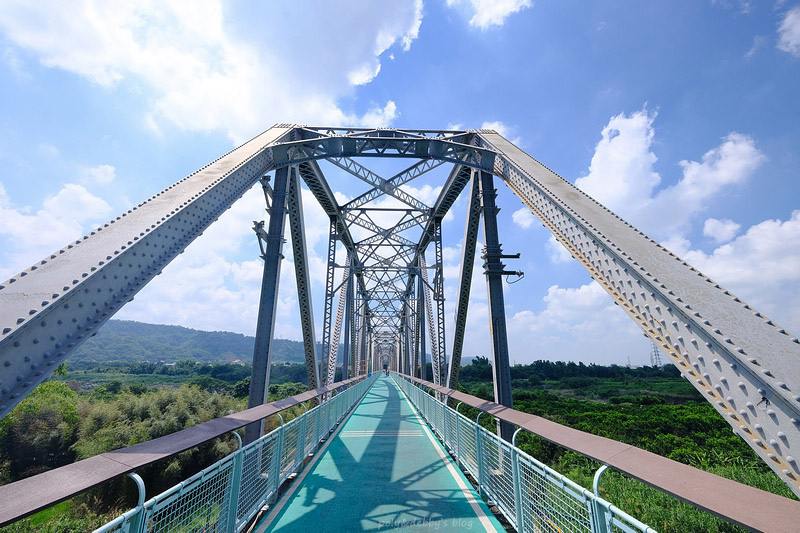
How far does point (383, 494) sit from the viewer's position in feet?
15.4

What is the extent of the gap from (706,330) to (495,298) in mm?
4973

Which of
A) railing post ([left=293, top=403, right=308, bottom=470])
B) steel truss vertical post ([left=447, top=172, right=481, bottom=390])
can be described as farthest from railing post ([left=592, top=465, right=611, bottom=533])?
steel truss vertical post ([left=447, top=172, right=481, bottom=390])

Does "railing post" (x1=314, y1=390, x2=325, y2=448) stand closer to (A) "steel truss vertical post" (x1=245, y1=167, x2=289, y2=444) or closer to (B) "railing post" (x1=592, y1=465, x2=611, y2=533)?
(A) "steel truss vertical post" (x1=245, y1=167, x2=289, y2=444)

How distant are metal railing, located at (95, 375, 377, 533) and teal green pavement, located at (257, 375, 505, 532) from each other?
28 centimetres

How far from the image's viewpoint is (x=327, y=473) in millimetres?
5574

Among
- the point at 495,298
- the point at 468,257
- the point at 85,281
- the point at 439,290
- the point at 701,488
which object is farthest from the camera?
the point at 439,290

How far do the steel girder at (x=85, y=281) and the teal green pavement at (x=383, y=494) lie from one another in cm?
→ 262

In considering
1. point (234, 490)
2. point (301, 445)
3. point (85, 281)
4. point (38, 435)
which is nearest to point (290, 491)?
point (301, 445)

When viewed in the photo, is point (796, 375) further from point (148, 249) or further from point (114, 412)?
point (114, 412)

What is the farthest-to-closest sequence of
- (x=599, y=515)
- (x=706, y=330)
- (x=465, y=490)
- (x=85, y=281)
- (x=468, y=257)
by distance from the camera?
(x=468, y=257) → (x=465, y=490) → (x=85, y=281) → (x=706, y=330) → (x=599, y=515)

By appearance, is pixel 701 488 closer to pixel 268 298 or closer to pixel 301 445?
pixel 301 445

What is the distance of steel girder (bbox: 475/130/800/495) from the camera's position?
2.23 m

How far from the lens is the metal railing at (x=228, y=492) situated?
230 cm

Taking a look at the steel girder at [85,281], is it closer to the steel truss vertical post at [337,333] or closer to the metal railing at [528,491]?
the metal railing at [528,491]
